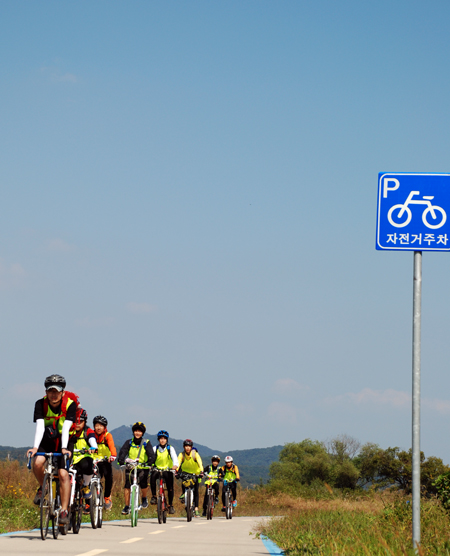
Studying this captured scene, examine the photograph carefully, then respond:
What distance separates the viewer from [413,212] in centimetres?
880

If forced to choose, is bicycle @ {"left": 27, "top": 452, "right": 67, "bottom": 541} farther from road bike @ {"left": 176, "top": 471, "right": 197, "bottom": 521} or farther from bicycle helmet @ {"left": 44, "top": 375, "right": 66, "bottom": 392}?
road bike @ {"left": 176, "top": 471, "right": 197, "bottom": 521}

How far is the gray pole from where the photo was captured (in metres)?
7.93

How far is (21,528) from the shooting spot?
46.0ft

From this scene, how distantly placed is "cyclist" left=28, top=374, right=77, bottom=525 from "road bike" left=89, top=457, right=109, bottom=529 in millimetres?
2375

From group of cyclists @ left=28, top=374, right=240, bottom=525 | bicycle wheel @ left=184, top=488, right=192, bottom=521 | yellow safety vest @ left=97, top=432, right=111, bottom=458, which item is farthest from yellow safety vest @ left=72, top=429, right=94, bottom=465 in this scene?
bicycle wheel @ left=184, top=488, right=192, bottom=521

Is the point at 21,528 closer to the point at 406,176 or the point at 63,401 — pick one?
the point at 63,401

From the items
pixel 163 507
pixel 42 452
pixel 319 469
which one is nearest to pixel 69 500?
pixel 42 452

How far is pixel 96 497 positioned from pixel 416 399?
8.20m

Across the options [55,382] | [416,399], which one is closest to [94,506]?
[55,382]

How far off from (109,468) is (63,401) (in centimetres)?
474

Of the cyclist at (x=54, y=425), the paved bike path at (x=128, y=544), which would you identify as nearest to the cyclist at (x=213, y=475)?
the paved bike path at (x=128, y=544)

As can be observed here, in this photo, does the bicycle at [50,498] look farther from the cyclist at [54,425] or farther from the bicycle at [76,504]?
the bicycle at [76,504]

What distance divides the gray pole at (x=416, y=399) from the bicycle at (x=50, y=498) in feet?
18.2

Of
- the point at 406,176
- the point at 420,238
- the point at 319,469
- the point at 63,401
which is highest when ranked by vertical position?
the point at 406,176
